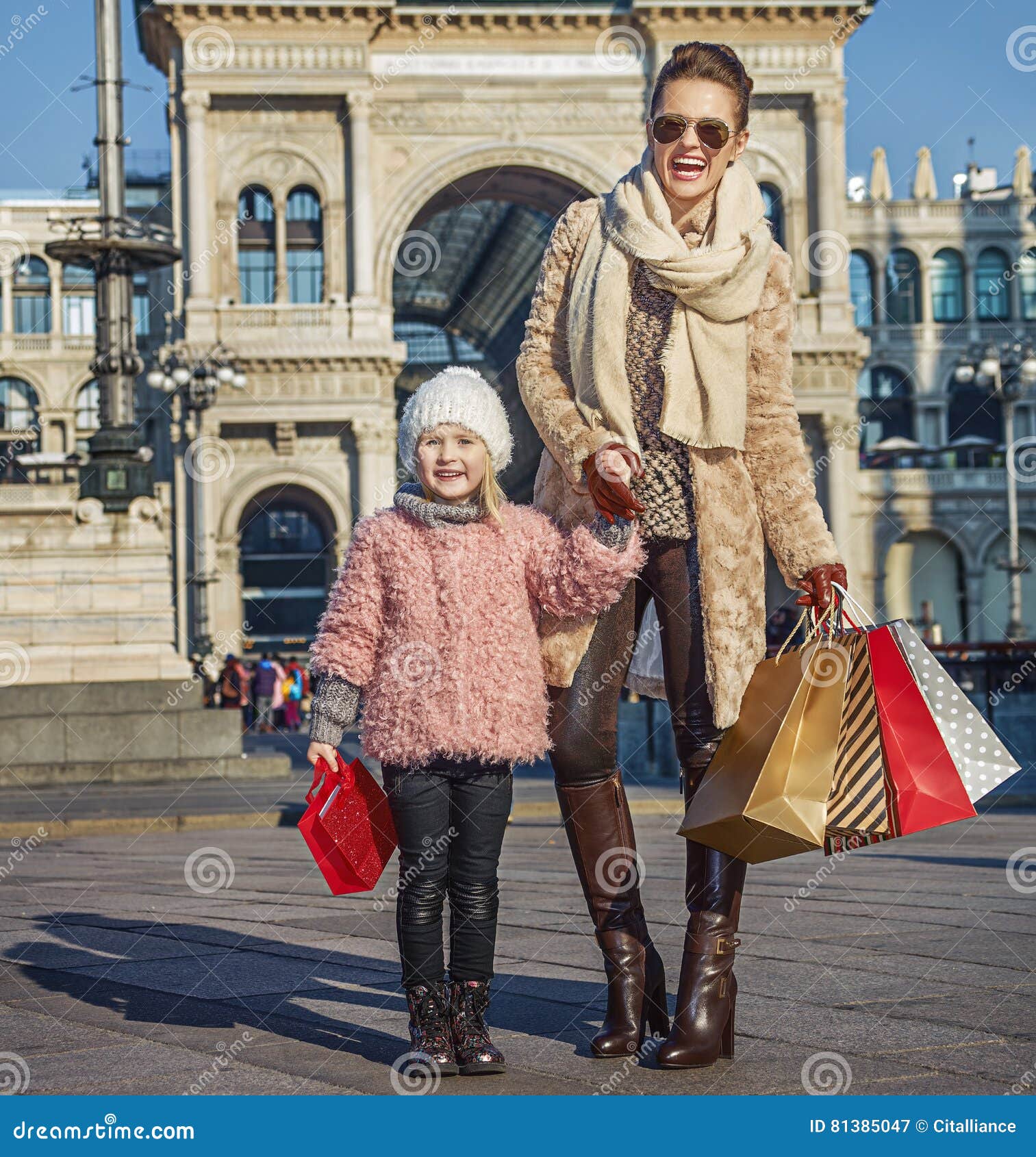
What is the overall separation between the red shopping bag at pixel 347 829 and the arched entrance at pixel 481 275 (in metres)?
32.0

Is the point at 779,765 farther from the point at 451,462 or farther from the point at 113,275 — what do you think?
the point at 113,275

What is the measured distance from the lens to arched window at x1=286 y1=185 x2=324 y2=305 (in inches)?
1468

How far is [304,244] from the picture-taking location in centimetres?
3741

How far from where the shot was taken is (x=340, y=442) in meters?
36.3

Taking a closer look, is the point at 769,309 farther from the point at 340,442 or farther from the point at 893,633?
the point at 340,442

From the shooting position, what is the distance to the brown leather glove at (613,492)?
3.25 metres

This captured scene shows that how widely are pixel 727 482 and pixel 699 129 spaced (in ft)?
2.32

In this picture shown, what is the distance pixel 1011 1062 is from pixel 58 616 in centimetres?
1175

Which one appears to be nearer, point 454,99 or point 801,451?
point 801,451

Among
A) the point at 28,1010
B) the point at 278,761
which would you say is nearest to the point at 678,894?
the point at 28,1010

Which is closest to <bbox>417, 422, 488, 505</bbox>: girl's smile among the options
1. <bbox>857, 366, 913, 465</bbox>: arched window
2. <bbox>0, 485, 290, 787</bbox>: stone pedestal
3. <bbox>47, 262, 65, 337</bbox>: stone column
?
<bbox>0, 485, 290, 787</bbox>: stone pedestal

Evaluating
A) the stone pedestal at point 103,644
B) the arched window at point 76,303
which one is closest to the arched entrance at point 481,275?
the arched window at point 76,303

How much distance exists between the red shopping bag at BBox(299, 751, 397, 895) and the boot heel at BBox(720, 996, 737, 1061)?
2.30 feet

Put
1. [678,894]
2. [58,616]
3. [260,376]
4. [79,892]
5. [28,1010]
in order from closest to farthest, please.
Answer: [28,1010] < [678,894] < [79,892] < [58,616] < [260,376]
